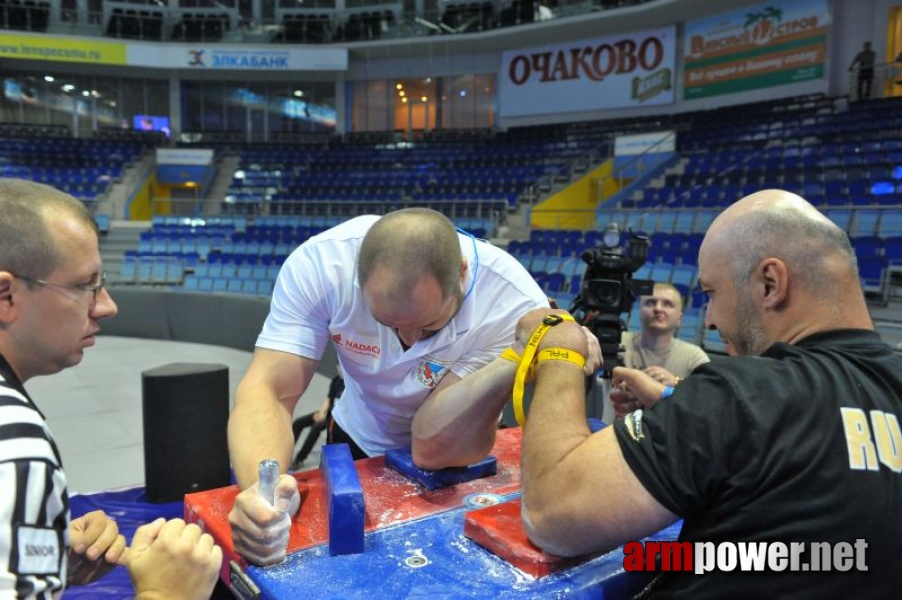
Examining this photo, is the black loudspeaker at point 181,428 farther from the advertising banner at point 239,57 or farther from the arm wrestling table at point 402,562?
the advertising banner at point 239,57

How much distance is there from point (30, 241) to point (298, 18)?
22322 mm

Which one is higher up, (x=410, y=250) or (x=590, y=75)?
(x=590, y=75)

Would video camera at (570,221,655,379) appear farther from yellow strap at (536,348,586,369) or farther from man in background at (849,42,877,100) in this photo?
man in background at (849,42,877,100)

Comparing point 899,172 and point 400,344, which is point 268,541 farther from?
point 899,172

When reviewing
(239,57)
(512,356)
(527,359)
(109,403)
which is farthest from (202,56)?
(527,359)

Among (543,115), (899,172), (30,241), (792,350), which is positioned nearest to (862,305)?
(792,350)

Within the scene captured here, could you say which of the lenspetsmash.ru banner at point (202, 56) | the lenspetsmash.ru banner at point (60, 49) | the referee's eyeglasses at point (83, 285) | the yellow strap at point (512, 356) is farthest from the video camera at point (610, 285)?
the lenspetsmash.ru banner at point (60, 49)

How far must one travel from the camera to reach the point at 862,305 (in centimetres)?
112

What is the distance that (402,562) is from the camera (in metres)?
1.10

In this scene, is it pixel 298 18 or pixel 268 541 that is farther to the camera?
pixel 298 18

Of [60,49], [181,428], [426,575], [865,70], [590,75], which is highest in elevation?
[60,49]

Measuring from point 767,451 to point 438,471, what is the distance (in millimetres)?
767

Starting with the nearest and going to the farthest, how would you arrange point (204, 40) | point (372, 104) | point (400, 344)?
point (400, 344) → point (204, 40) → point (372, 104)

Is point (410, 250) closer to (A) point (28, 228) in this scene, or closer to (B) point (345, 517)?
(B) point (345, 517)
